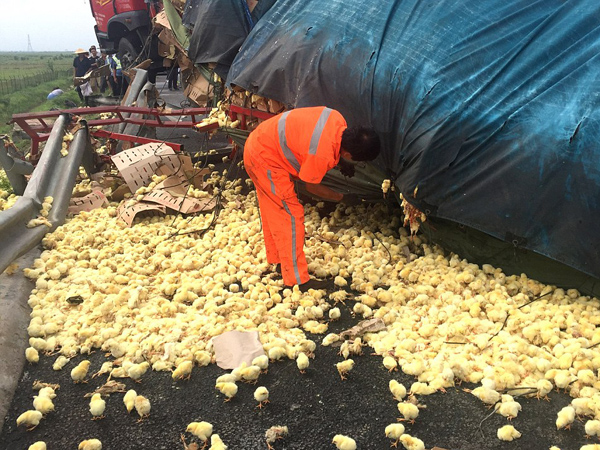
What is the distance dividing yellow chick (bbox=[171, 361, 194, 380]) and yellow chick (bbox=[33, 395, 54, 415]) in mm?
715

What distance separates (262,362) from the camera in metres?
3.19

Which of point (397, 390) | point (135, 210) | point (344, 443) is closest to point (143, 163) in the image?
point (135, 210)

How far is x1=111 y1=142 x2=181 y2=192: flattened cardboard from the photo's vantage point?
20.3 ft

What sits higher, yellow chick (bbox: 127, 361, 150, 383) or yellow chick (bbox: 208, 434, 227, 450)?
yellow chick (bbox: 208, 434, 227, 450)

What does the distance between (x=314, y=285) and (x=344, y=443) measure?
1.68 m

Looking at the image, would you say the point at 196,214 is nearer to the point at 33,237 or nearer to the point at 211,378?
Result: the point at 33,237

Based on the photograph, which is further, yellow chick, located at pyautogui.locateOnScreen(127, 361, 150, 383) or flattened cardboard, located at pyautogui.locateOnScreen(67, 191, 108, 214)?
flattened cardboard, located at pyautogui.locateOnScreen(67, 191, 108, 214)

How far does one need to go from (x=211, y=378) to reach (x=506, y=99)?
2.79 metres

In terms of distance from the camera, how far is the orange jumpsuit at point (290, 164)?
12.6 feet

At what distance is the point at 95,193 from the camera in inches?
241

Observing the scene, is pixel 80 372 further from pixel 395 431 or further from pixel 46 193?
pixel 46 193

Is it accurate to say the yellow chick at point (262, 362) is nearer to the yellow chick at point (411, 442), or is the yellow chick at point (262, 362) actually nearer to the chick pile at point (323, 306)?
the chick pile at point (323, 306)

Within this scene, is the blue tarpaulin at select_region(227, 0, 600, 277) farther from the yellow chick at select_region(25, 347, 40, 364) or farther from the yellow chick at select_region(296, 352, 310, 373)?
the yellow chick at select_region(25, 347, 40, 364)

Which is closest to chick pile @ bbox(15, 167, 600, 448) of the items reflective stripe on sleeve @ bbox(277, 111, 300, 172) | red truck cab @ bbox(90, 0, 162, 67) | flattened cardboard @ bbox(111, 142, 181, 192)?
reflective stripe on sleeve @ bbox(277, 111, 300, 172)
